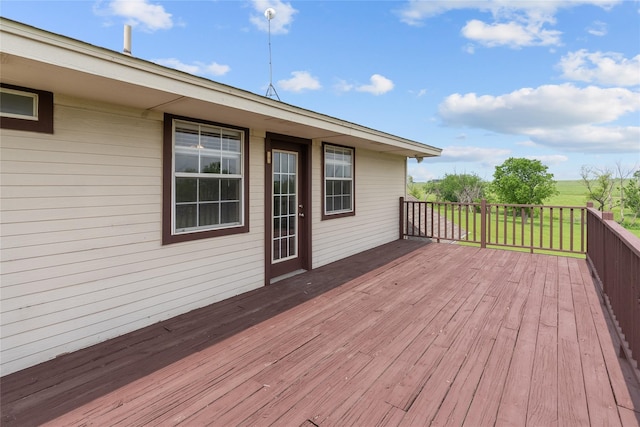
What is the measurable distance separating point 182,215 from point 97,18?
3.03 meters

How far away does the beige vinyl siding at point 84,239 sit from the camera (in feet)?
6.94

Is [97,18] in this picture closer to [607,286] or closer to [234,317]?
[234,317]

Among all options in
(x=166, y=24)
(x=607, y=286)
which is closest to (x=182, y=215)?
(x=166, y=24)

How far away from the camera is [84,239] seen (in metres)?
2.44

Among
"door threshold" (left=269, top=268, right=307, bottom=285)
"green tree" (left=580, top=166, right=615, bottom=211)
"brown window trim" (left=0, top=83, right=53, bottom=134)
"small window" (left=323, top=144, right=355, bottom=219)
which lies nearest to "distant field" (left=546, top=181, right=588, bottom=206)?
"green tree" (left=580, top=166, right=615, bottom=211)

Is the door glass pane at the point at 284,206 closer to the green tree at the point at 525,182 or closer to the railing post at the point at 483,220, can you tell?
the railing post at the point at 483,220

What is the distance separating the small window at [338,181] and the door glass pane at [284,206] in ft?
2.28

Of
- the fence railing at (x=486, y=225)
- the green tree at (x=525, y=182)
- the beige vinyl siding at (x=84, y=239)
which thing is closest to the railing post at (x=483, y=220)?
the fence railing at (x=486, y=225)

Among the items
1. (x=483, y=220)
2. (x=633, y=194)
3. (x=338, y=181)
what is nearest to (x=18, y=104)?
(x=338, y=181)

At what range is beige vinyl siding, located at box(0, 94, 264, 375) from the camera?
2.12m

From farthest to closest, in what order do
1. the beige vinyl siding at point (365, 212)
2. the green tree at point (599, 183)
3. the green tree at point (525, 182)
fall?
the green tree at point (525, 182), the green tree at point (599, 183), the beige vinyl siding at point (365, 212)

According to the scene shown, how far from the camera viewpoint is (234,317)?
3.02 m

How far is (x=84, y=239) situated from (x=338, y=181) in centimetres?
398

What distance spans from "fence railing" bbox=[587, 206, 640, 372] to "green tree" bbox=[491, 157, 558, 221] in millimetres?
19674
